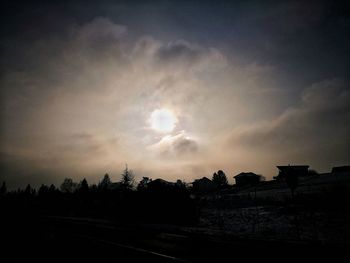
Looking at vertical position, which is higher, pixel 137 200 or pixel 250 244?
pixel 137 200

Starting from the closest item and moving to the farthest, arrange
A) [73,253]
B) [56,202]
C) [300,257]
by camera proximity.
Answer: [300,257] < [73,253] < [56,202]

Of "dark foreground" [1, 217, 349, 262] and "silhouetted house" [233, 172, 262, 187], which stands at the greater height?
"silhouetted house" [233, 172, 262, 187]

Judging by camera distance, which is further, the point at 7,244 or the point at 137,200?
the point at 137,200

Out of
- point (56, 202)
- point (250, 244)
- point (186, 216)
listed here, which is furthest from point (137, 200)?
point (56, 202)

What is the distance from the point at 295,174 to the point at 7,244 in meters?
20.9

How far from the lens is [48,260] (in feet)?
24.7

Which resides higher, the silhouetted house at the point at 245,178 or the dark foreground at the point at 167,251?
the silhouetted house at the point at 245,178

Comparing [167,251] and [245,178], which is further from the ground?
[245,178]

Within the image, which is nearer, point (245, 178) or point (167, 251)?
point (167, 251)

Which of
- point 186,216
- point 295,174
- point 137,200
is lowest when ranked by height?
point 186,216

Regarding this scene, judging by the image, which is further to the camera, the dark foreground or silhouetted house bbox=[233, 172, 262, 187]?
silhouetted house bbox=[233, 172, 262, 187]

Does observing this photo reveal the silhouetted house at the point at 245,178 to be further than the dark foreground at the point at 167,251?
Yes

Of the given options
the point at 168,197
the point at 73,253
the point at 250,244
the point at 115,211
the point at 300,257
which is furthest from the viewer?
the point at 115,211

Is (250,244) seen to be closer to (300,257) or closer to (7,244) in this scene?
(300,257)
